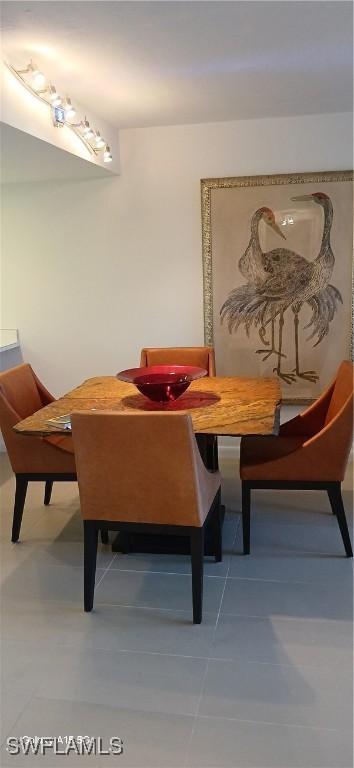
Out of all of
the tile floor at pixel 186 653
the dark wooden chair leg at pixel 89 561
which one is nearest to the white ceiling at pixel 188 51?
the dark wooden chair leg at pixel 89 561

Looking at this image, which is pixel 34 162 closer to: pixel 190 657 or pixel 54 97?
pixel 54 97

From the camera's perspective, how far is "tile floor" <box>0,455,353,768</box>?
6.13ft

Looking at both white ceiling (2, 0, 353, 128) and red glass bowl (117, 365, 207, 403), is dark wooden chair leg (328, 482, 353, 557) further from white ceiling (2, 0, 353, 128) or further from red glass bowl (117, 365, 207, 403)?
white ceiling (2, 0, 353, 128)

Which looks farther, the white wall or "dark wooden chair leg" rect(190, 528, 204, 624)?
the white wall

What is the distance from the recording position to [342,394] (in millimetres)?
3035

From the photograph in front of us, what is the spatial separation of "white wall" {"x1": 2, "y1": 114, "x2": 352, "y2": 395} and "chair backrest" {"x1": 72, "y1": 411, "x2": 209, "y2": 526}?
6.89 feet

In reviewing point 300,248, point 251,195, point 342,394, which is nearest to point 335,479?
point 342,394

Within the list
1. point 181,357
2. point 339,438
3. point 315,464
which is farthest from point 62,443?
point 339,438

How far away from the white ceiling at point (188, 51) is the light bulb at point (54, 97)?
0.10m

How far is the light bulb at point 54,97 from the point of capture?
2.65 meters

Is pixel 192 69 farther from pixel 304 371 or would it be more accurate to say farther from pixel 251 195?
pixel 304 371

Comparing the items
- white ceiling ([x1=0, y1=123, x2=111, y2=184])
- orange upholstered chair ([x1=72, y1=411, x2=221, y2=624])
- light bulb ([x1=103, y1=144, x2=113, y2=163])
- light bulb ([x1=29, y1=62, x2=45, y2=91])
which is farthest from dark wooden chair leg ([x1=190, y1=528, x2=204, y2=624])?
light bulb ([x1=103, y1=144, x2=113, y2=163])

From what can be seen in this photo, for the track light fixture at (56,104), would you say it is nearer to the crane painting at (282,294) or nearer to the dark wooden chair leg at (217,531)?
the crane painting at (282,294)

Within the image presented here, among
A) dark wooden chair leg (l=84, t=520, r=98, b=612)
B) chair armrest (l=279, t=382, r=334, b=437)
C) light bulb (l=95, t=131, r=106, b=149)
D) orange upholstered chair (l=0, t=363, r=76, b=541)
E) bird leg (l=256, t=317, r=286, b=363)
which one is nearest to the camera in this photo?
dark wooden chair leg (l=84, t=520, r=98, b=612)
